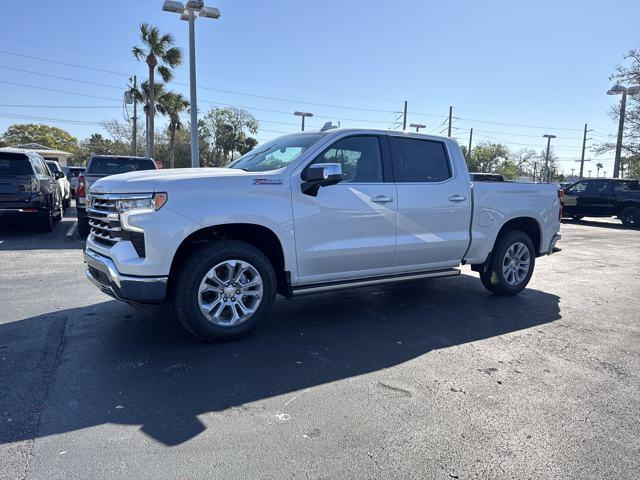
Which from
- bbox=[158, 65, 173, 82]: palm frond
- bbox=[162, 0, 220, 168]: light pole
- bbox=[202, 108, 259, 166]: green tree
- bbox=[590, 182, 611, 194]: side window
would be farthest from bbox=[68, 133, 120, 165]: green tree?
bbox=[590, 182, 611, 194]: side window

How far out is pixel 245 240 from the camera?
4.53 meters

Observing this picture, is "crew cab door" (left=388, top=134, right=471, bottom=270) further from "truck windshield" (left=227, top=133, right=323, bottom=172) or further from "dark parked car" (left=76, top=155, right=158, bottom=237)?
"dark parked car" (left=76, top=155, right=158, bottom=237)

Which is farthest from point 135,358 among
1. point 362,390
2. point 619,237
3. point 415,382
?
point 619,237

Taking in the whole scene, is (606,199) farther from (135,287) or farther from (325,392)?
(135,287)

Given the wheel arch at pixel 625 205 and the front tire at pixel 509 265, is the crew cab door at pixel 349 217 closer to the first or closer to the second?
the front tire at pixel 509 265

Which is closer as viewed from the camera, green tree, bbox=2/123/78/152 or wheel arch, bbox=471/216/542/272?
wheel arch, bbox=471/216/542/272

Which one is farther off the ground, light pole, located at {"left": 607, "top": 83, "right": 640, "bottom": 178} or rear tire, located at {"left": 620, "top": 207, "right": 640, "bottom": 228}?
light pole, located at {"left": 607, "top": 83, "right": 640, "bottom": 178}

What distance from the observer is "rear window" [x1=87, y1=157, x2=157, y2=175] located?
11.1 m

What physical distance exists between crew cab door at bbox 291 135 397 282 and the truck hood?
55 centimetres

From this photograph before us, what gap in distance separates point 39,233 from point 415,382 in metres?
10.2

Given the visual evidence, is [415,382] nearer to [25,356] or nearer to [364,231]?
[364,231]

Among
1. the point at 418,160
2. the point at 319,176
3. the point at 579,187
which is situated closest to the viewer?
the point at 319,176

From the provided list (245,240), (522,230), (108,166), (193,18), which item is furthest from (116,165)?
(522,230)

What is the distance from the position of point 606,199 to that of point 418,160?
16.8 meters
